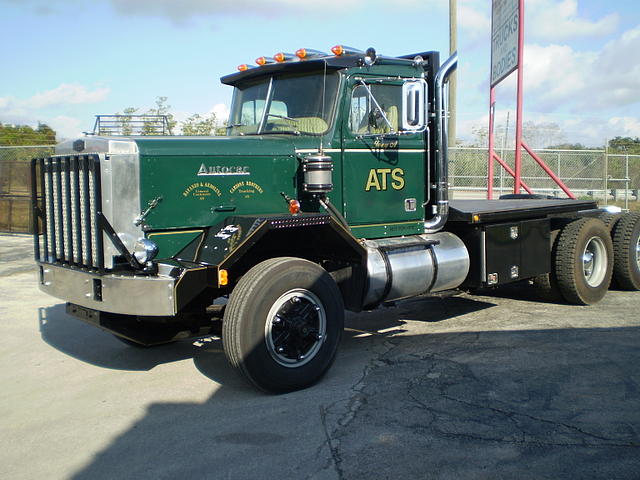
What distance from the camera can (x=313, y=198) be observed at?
5980mm

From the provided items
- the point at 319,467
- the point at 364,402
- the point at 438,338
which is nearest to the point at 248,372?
the point at 364,402

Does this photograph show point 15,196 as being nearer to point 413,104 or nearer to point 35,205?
point 35,205

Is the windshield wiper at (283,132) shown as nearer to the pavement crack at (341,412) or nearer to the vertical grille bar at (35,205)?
the vertical grille bar at (35,205)

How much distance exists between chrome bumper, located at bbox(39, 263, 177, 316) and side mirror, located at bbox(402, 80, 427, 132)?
268cm

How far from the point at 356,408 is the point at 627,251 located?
Answer: 575 centimetres

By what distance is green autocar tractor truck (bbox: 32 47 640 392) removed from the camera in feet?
16.3

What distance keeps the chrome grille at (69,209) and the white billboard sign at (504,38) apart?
7718mm

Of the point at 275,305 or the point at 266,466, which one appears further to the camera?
the point at 275,305

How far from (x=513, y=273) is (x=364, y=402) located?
10.8 ft

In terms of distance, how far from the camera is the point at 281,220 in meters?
5.16

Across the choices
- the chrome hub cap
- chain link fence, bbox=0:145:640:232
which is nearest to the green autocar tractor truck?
the chrome hub cap

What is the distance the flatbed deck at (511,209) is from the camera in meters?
6.99

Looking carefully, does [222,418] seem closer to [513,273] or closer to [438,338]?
[438,338]

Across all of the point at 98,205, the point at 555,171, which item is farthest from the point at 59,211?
the point at 555,171
